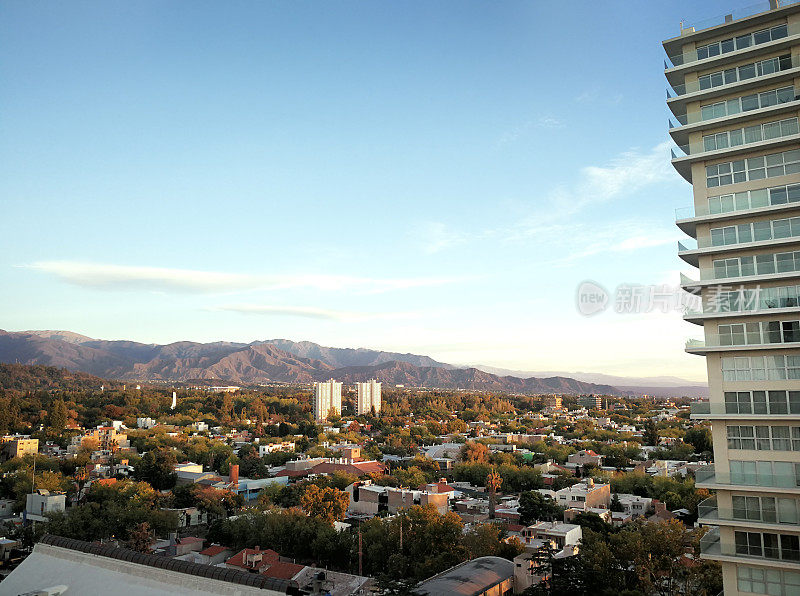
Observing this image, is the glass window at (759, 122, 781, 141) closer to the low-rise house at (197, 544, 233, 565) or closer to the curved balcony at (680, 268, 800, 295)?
the curved balcony at (680, 268, 800, 295)

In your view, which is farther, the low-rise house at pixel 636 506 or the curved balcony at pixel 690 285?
the low-rise house at pixel 636 506

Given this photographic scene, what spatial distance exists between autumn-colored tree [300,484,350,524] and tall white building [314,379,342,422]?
67.2 m

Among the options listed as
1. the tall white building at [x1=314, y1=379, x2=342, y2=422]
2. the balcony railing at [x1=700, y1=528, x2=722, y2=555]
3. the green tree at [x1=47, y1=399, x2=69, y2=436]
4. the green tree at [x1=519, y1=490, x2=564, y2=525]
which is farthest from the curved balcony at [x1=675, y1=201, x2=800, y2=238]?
the tall white building at [x1=314, y1=379, x2=342, y2=422]

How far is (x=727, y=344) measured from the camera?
12781 mm

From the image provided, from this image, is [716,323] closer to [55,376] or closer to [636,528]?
[636,528]

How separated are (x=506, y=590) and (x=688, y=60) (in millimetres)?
16282

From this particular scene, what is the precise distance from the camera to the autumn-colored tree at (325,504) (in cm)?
2838

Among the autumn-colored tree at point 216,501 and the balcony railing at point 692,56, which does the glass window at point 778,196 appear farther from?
the autumn-colored tree at point 216,501

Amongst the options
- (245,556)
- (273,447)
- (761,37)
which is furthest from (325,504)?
(273,447)

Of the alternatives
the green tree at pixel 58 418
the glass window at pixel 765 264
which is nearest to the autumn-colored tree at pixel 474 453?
the green tree at pixel 58 418

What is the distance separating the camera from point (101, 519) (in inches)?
1088

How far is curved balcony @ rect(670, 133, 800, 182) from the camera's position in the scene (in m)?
12.6

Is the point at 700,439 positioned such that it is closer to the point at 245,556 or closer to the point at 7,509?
the point at 245,556

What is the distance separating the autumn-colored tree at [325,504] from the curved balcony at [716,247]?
2008cm
